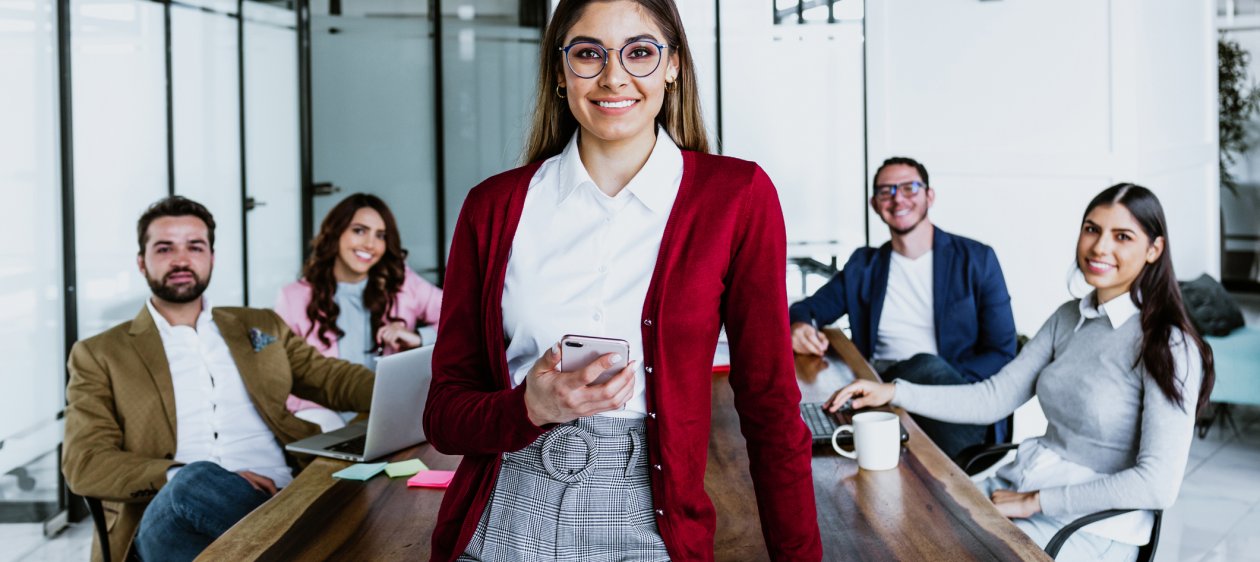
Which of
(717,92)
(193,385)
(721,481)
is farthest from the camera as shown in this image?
(717,92)

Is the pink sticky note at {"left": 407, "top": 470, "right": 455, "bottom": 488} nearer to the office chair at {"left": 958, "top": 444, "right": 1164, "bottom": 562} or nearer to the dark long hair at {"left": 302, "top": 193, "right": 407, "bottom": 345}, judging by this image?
the office chair at {"left": 958, "top": 444, "right": 1164, "bottom": 562}

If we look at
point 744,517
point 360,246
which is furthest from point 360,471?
point 360,246

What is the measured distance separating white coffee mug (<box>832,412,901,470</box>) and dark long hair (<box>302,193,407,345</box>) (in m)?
2.39

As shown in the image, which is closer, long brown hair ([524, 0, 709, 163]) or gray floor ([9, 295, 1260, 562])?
long brown hair ([524, 0, 709, 163])

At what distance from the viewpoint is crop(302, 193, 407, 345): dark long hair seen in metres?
4.14

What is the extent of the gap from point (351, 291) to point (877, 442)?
2.57m

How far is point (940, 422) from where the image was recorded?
3.40m

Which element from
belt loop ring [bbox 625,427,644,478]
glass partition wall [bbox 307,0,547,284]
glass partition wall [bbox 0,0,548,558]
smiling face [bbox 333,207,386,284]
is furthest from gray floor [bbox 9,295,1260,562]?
belt loop ring [bbox 625,427,644,478]

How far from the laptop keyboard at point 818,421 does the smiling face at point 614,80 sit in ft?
3.26

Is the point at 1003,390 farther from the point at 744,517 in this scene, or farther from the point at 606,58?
the point at 606,58

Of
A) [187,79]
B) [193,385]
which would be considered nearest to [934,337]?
[193,385]

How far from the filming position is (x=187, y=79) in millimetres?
5535

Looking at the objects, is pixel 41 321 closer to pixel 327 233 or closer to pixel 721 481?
pixel 327 233

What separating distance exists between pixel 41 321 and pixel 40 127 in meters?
0.72
